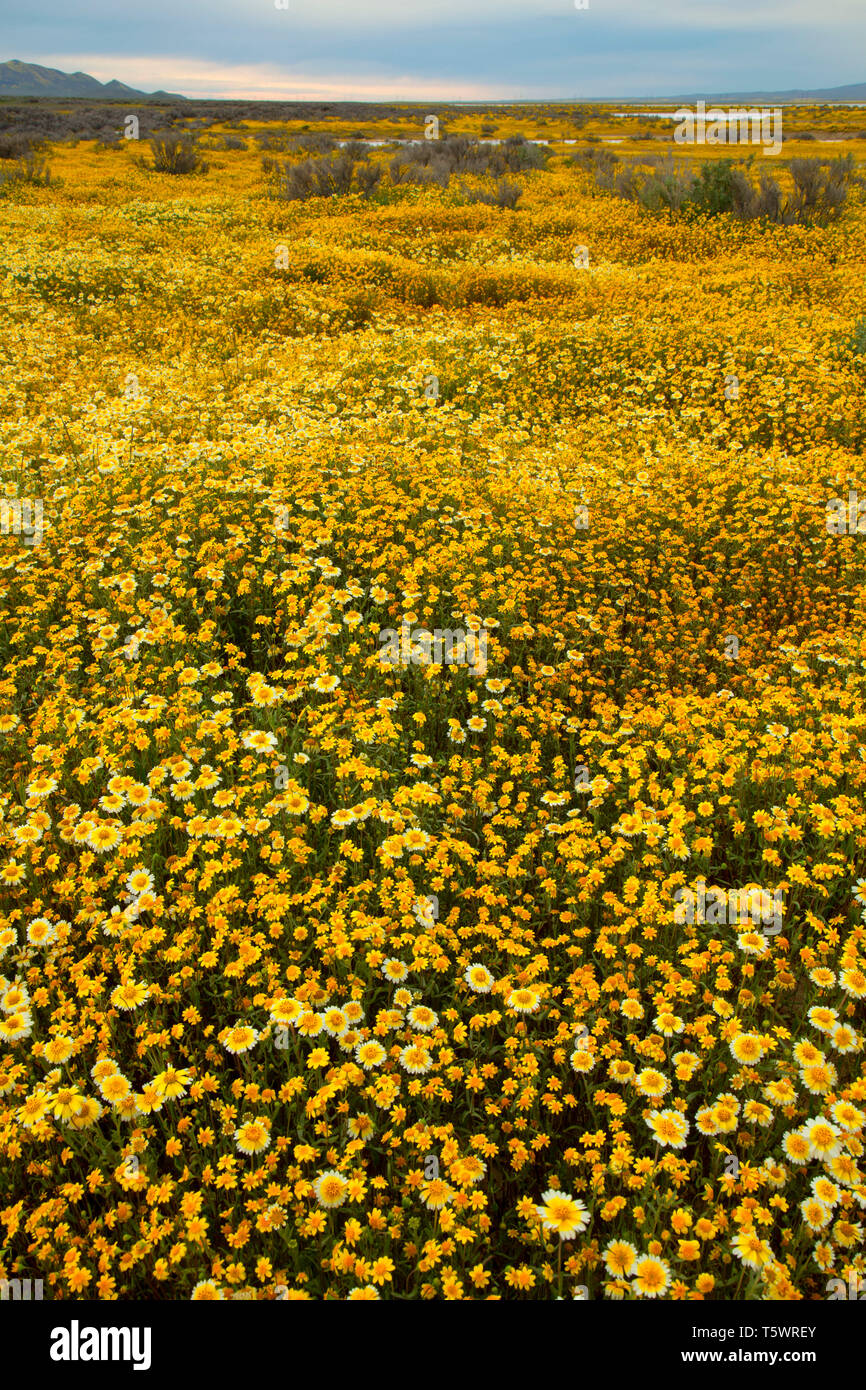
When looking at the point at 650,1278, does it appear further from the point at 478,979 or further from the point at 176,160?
the point at 176,160

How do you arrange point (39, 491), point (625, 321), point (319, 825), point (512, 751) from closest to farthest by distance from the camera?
1. point (319, 825)
2. point (512, 751)
3. point (39, 491)
4. point (625, 321)

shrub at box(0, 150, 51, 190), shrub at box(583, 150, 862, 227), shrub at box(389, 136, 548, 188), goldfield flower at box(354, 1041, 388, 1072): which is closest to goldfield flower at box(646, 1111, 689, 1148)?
goldfield flower at box(354, 1041, 388, 1072)

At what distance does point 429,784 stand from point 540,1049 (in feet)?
4.85

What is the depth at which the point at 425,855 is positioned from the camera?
3.67 metres

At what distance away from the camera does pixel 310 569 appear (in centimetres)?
566

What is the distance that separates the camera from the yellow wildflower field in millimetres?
2422

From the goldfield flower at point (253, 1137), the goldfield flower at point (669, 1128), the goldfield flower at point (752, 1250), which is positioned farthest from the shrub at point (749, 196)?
the goldfield flower at point (253, 1137)

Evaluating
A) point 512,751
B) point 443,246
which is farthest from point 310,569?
point 443,246

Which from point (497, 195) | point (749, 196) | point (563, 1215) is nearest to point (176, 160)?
point (497, 195)

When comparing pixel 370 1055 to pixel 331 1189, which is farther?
pixel 370 1055

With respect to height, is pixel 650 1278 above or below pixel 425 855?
below

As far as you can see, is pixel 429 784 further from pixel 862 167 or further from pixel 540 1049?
pixel 862 167

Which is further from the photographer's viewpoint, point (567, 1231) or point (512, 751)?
point (512, 751)

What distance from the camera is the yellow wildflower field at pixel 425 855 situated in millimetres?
2422
